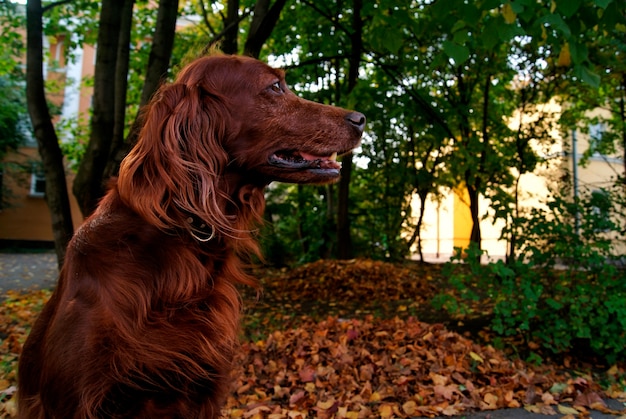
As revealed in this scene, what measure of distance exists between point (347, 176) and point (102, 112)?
6528 millimetres

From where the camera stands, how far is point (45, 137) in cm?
615

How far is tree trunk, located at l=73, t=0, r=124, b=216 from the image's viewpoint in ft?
19.3

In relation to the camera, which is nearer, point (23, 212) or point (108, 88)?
point (108, 88)

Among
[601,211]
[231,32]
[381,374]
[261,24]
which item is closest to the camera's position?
[381,374]

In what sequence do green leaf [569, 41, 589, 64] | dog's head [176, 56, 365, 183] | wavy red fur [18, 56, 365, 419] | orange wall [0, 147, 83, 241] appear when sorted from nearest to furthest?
1. wavy red fur [18, 56, 365, 419]
2. dog's head [176, 56, 365, 183]
3. green leaf [569, 41, 589, 64]
4. orange wall [0, 147, 83, 241]

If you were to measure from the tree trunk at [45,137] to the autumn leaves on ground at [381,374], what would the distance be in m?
1.31

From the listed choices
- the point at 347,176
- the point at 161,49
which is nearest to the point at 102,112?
the point at 161,49

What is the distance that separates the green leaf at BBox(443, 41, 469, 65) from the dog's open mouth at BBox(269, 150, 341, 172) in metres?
1.88

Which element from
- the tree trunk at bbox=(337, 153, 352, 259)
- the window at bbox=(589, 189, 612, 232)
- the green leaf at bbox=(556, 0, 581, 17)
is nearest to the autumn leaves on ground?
the window at bbox=(589, 189, 612, 232)

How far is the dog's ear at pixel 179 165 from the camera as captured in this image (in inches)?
79.4

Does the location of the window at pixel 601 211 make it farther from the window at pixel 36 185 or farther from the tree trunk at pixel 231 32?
the window at pixel 36 185

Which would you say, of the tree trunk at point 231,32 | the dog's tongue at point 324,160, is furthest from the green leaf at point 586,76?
the tree trunk at point 231,32

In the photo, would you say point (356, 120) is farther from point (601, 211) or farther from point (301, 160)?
point (601, 211)

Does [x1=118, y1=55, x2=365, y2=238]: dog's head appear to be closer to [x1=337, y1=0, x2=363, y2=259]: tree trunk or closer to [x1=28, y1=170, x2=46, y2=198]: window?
[x1=337, y1=0, x2=363, y2=259]: tree trunk
